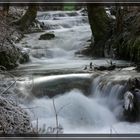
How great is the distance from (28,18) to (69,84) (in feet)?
1.04

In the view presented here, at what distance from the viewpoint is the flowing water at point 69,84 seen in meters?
2.08

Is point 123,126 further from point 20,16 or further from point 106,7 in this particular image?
point 20,16

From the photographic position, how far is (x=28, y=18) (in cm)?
218

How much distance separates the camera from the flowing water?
2.08 metres

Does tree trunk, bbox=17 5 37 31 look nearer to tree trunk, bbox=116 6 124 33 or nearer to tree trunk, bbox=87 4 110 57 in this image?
tree trunk, bbox=87 4 110 57

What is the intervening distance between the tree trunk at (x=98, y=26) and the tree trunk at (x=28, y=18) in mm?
220

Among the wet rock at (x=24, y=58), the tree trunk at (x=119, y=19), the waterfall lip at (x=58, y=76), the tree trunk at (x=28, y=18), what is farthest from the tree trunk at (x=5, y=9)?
the tree trunk at (x=119, y=19)

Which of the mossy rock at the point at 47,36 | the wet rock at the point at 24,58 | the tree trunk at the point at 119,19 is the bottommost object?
the wet rock at the point at 24,58

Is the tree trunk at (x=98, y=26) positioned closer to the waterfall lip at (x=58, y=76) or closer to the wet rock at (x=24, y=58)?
the waterfall lip at (x=58, y=76)

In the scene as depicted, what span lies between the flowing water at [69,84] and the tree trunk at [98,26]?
0.04m

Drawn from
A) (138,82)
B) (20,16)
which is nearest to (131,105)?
(138,82)

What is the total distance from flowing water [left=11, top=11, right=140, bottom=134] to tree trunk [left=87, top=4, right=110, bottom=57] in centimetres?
4

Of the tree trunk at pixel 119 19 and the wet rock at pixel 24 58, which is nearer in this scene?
the tree trunk at pixel 119 19

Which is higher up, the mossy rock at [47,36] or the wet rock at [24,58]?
the mossy rock at [47,36]
